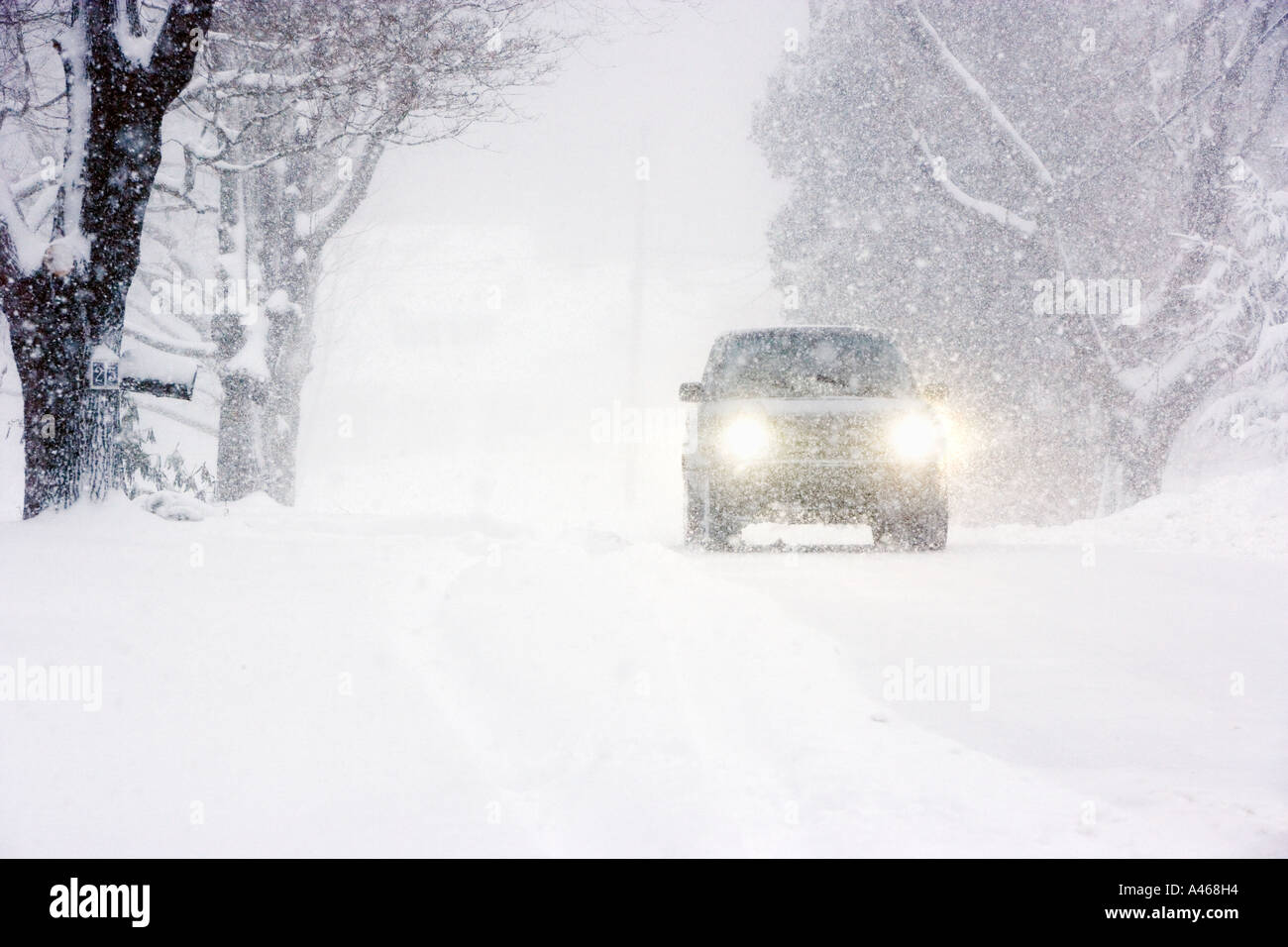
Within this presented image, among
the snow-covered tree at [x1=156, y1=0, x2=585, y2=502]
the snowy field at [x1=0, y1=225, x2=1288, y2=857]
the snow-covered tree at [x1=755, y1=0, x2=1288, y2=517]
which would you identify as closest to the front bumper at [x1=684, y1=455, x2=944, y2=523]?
the snowy field at [x1=0, y1=225, x2=1288, y2=857]

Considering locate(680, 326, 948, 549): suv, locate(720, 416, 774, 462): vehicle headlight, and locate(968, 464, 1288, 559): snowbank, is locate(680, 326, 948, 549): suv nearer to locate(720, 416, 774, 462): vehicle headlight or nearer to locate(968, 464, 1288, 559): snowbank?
locate(720, 416, 774, 462): vehicle headlight

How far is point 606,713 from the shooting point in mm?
4191

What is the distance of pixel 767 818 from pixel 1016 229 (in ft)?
57.3

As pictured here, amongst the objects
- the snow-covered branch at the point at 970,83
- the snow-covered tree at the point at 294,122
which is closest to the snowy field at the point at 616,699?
the snow-covered tree at the point at 294,122

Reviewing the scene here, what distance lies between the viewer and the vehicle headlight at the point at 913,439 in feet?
30.5

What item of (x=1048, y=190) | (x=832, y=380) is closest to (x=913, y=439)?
(x=832, y=380)

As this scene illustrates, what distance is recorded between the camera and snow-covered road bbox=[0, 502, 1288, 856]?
319 centimetres

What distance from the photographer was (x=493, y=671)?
15.2 feet

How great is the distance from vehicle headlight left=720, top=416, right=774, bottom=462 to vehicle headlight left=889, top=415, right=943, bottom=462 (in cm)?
103

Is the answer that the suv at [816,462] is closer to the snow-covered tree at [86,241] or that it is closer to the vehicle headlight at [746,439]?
the vehicle headlight at [746,439]

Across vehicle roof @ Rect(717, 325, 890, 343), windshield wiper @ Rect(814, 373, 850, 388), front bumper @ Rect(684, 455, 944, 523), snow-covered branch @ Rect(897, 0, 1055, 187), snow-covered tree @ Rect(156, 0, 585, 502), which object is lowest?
front bumper @ Rect(684, 455, 944, 523)

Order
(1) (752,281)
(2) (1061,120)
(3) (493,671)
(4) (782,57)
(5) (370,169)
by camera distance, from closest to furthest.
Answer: (3) (493,671), (5) (370,169), (2) (1061,120), (4) (782,57), (1) (752,281)

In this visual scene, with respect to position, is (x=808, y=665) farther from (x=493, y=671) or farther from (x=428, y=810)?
(x=428, y=810)
